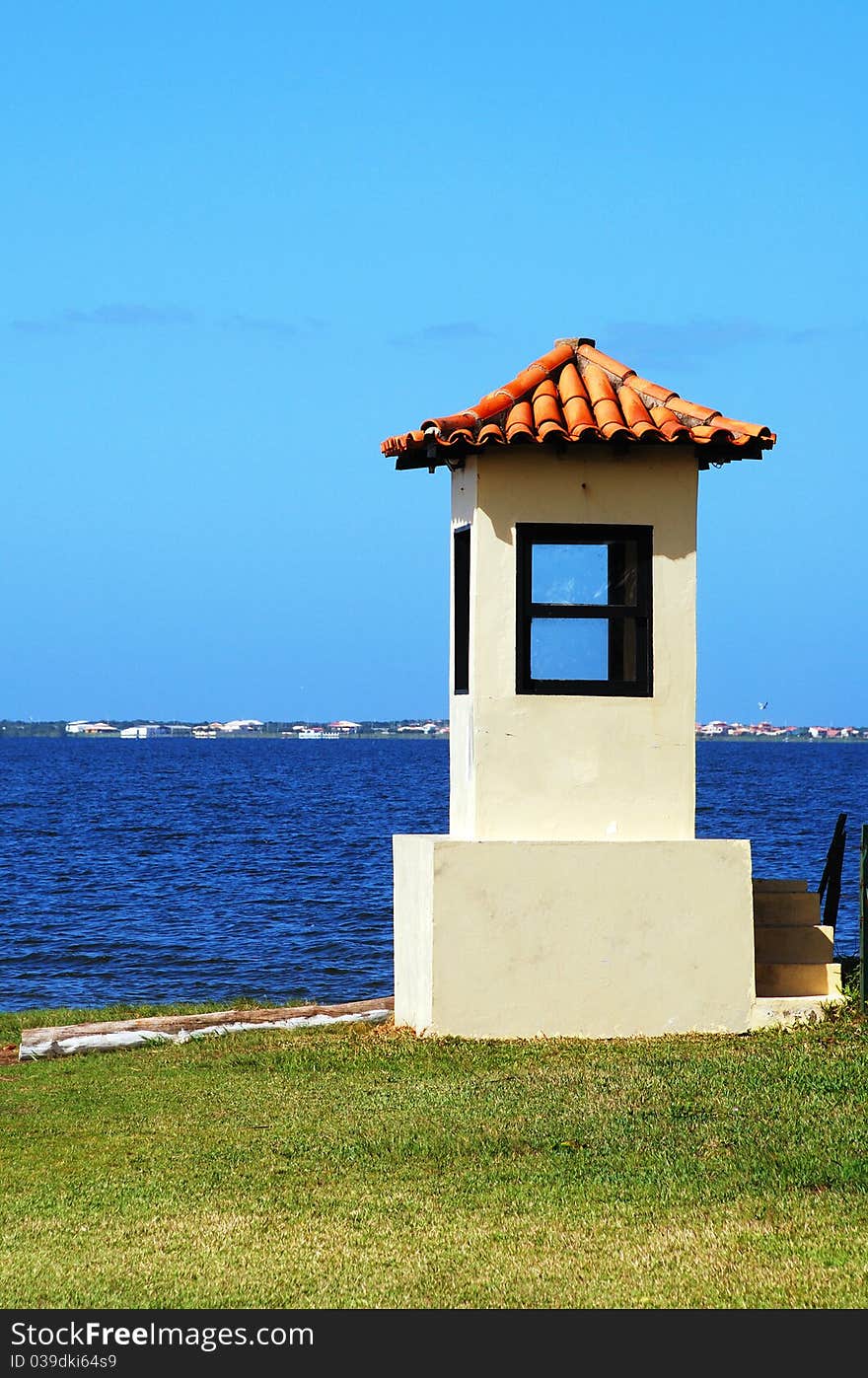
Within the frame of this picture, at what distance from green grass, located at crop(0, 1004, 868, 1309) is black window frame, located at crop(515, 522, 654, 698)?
2666 mm

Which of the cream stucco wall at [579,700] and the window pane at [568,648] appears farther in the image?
the window pane at [568,648]

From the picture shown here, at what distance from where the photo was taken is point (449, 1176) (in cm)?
871

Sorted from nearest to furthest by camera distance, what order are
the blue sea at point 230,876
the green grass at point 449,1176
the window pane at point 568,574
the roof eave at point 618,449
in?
the green grass at point 449,1176, the roof eave at point 618,449, the window pane at point 568,574, the blue sea at point 230,876

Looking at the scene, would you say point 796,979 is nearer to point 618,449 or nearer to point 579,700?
point 579,700

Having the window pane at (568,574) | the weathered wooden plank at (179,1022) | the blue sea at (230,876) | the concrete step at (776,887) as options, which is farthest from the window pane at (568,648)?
the blue sea at (230,876)

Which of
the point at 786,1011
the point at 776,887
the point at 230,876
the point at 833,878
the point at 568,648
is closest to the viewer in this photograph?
the point at 786,1011

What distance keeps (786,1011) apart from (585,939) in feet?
5.48

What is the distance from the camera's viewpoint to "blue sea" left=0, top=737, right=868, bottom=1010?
25672 mm

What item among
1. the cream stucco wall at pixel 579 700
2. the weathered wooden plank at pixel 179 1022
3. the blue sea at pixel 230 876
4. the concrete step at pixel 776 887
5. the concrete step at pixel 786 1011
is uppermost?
the cream stucco wall at pixel 579 700

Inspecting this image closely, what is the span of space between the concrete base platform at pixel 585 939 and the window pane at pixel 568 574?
75.1 inches

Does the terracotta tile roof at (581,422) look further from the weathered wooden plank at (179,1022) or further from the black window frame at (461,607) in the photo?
the weathered wooden plank at (179,1022)

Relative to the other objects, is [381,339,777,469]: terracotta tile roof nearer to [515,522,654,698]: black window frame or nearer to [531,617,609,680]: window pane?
[515,522,654,698]: black window frame

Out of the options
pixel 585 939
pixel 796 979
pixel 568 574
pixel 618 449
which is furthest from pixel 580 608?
pixel 796 979

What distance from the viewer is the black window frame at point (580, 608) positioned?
12.9m
